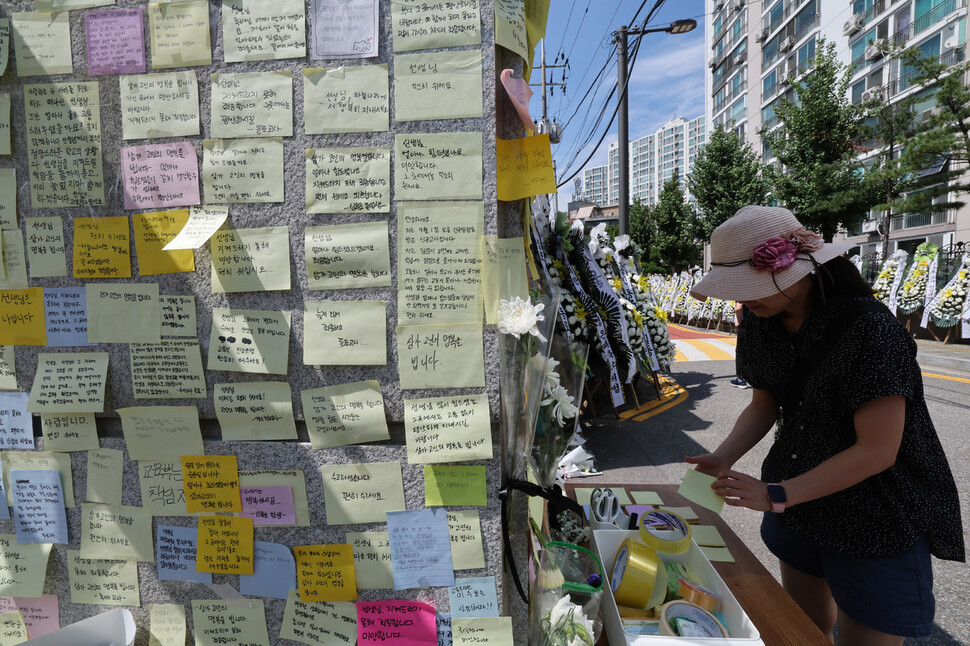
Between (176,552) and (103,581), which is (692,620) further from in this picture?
(103,581)

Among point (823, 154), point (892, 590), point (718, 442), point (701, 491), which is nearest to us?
point (892, 590)

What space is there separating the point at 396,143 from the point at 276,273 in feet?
1.28

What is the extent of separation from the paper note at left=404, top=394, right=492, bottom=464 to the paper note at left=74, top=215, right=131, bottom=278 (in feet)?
2.47

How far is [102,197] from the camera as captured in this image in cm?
115

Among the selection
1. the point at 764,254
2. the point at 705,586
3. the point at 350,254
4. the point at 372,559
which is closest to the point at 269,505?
the point at 372,559

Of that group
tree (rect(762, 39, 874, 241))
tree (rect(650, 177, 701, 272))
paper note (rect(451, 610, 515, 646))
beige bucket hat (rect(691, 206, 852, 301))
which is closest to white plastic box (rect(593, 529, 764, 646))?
paper note (rect(451, 610, 515, 646))

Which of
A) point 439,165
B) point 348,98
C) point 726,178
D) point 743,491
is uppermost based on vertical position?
point 726,178

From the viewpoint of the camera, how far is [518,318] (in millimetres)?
1034

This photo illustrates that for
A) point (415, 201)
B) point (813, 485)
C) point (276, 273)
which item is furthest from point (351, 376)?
point (813, 485)

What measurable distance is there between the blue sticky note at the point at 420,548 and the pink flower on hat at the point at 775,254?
113 centimetres

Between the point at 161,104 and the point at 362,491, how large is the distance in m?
0.98

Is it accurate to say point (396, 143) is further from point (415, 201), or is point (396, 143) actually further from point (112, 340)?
point (112, 340)

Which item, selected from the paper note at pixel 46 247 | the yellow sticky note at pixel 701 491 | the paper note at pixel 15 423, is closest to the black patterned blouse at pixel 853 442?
the yellow sticky note at pixel 701 491

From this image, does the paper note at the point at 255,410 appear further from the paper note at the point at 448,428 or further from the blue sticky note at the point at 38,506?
the blue sticky note at the point at 38,506
